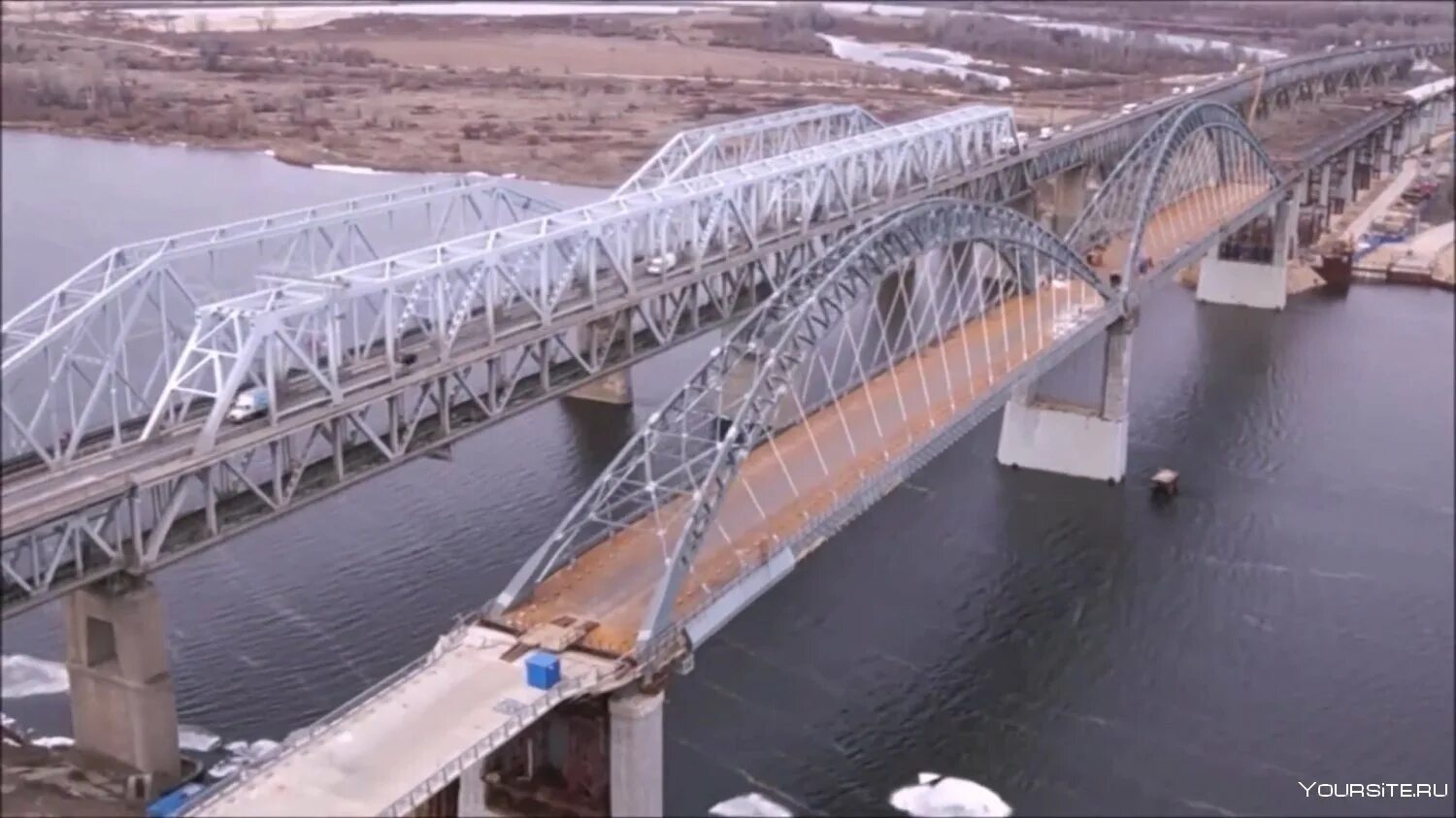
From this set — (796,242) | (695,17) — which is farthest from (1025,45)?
(796,242)

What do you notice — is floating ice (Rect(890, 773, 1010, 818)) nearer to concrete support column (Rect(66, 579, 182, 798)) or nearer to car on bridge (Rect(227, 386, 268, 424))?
concrete support column (Rect(66, 579, 182, 798))

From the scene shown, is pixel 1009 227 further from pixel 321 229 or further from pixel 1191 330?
pixel 1191 330

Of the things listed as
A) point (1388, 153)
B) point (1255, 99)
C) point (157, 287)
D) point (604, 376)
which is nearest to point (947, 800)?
point (604, 376)

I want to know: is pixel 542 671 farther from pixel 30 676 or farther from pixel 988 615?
pixel 988 615

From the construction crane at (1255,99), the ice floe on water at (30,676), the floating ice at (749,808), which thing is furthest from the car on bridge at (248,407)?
the construction crane at (1255,99)

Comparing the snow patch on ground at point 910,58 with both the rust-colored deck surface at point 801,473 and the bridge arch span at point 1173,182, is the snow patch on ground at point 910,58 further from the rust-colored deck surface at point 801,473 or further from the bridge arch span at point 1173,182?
the rust-colored deck surface at point 801,473

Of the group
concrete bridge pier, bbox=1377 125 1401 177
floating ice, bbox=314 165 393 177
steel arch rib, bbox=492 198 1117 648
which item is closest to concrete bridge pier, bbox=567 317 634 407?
steel arch rib, bbox=492 198 1117 648
